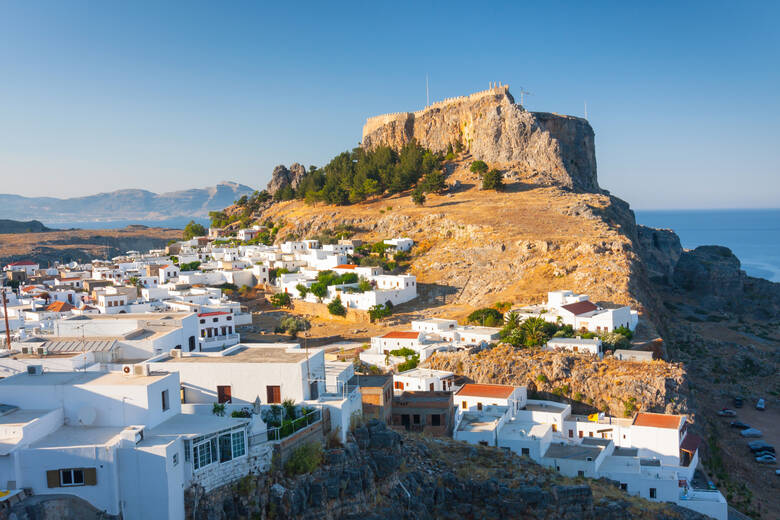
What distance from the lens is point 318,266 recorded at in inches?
1806

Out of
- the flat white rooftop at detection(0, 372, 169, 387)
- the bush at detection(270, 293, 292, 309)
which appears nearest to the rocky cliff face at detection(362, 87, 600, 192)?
the bush at detection(270, 293, 292, 309)

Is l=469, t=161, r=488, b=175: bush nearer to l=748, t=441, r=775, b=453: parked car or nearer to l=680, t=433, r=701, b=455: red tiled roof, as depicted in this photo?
l=748, t=441, r=775, b=453: parked car

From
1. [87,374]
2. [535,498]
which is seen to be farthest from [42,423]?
[535,498]

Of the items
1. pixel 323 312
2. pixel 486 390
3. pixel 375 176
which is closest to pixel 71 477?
pixel 486 390

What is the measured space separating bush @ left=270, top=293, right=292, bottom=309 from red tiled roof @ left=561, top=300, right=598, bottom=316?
1901cm

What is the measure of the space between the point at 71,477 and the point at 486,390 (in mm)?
15140

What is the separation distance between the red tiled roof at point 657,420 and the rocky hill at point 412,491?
4278 mm

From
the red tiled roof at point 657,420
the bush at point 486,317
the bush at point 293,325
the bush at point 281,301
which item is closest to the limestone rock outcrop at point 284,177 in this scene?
the bush at point 281,301

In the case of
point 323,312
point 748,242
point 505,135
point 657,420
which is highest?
point 505,135

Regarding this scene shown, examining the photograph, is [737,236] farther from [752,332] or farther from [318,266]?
[318,266]

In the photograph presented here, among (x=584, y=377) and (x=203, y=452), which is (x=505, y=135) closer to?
(x=584, y=377)

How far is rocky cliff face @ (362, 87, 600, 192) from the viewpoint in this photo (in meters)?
56.0

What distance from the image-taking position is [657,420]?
20.2 metres

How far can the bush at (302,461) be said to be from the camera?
10.2 metres
